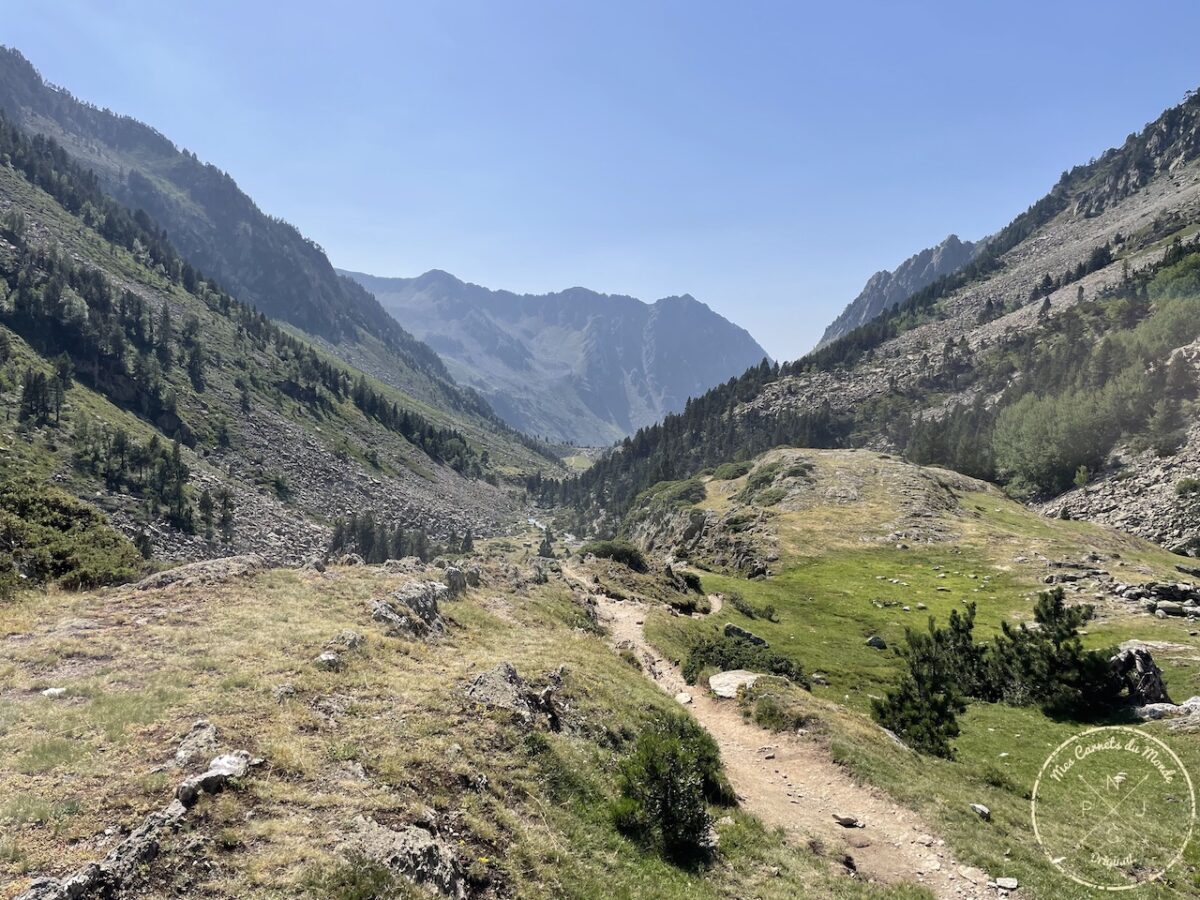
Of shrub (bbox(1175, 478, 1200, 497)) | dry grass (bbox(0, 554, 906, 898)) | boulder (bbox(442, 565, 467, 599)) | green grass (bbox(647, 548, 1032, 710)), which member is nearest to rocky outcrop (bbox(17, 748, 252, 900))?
dry grass (bbox(0, 554, 906, 898))

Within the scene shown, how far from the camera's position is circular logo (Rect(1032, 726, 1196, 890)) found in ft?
52.9

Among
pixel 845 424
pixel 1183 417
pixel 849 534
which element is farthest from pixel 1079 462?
pixel 845 424

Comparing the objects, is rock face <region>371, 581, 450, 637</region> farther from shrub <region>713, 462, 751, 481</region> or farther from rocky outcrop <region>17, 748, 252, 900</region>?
shrub <region>713, 462, 751, 481</region>

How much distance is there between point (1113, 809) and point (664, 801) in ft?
53.3

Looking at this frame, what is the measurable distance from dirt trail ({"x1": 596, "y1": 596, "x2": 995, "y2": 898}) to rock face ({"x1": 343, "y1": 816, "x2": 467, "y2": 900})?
1147 cm

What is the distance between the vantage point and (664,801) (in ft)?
50.3

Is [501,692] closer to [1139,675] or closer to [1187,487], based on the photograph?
[1139,675]

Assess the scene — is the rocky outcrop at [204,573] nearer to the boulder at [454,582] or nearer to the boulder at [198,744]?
the boulder at [454,582]

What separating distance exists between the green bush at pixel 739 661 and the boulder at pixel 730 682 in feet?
4.41

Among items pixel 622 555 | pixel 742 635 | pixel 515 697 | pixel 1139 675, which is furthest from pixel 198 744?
pixel 622 555

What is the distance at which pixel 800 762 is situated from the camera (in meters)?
22.9

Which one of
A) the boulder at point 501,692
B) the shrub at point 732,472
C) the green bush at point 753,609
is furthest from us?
the shrub at point 732,472

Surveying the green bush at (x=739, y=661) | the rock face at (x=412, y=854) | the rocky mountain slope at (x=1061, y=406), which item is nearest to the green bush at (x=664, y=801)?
the rock face at (x=412, y=854)

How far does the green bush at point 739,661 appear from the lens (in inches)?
1357
